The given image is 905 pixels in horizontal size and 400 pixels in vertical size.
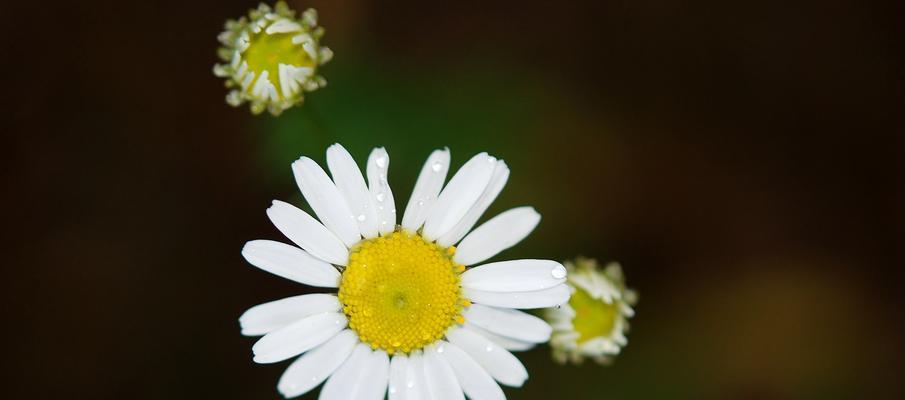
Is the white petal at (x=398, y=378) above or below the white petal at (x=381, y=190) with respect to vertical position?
below

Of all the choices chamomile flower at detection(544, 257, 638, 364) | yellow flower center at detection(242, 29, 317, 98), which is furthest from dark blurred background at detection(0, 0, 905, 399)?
yellow flower center at detection(242, 29, 317, 98)

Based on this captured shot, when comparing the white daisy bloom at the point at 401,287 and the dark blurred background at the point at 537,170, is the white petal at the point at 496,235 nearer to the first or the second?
the white daisy bloom at the point at 401,287

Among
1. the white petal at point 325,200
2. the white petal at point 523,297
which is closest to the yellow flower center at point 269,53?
the white petal at point 325,200

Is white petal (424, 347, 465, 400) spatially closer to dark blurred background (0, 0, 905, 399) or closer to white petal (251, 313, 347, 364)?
white petal (251, 313, 347, 364)

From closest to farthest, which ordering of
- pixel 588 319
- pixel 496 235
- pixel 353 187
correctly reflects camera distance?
pixel 353 187
pixel 496 235
pixel 588 319

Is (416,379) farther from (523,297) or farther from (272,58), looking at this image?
(272,58)

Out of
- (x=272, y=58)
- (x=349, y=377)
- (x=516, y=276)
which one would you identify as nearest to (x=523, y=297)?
(x=516, y=276)

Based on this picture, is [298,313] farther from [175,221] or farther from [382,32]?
[382,32]
